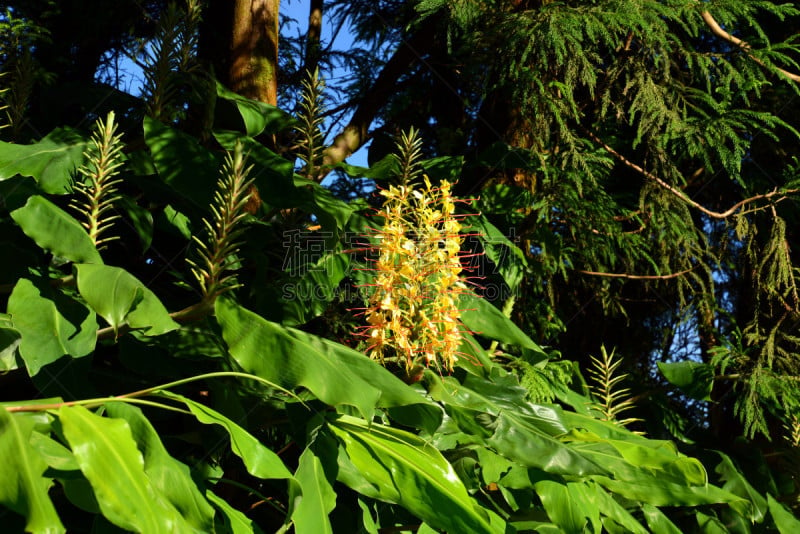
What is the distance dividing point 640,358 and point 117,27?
4.38 meters

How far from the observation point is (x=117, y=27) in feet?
15.1

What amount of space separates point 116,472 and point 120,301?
0.47 m

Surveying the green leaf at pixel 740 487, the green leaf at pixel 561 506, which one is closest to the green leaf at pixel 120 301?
the green leaf at pixel 561 506

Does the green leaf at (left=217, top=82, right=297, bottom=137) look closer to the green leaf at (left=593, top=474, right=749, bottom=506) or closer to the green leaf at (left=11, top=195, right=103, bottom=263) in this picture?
the green leaf at (left=11, top=195, right=103, bottom=263)

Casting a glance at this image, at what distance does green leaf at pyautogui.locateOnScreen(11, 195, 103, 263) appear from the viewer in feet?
5.95

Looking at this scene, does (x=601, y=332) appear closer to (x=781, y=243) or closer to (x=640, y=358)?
(x=640, y=358)

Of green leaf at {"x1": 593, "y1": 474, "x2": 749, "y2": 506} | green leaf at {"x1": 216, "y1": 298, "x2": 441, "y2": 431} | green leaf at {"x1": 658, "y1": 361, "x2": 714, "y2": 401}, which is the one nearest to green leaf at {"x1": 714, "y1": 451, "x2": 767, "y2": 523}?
green leaf at {"x1": 658, "y1": 361, "x2": 714, "y2": 401}

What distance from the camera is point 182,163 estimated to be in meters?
2.24

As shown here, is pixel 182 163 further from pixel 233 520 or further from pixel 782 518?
pixel 782 518

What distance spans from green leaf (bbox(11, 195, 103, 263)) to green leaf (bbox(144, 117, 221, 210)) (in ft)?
1.33

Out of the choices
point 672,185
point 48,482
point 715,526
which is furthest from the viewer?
point 672,185

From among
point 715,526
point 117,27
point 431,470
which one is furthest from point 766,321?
point 117,27

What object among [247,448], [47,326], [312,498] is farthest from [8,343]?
[312,498]

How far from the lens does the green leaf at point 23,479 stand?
4.01 feet
